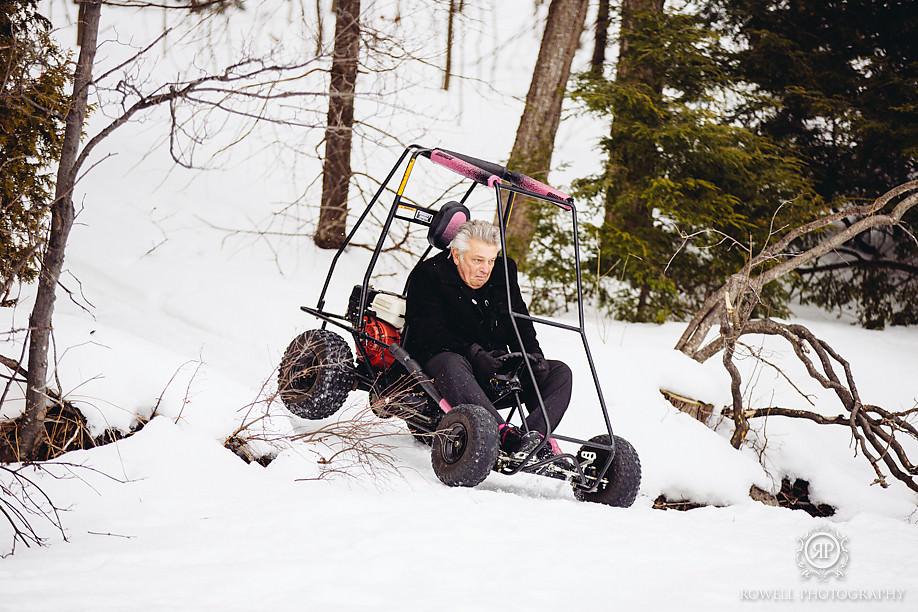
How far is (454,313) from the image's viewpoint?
454 centimetres

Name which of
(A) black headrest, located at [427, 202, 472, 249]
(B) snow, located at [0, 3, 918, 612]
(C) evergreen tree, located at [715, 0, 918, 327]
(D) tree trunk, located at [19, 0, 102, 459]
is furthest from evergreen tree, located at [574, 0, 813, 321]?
(D) tree trunk, located at [19, 0, 102, 459]

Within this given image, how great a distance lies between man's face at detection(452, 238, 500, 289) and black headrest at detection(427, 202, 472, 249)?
27 cm

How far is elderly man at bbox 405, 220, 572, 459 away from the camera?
419cm

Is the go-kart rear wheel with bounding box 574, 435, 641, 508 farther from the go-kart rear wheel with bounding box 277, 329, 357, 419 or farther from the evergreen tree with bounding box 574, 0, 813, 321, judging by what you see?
the evergreen tree with bounding box 574, 0, 813, 321

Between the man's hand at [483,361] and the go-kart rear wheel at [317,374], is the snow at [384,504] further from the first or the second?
the man's hand at [483,361]

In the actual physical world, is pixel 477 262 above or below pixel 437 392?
above

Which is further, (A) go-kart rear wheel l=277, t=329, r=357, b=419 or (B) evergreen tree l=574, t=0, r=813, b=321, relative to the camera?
(B) evergreen tree l=574, t=0, r=813, b=321

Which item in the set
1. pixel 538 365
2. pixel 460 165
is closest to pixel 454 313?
pixel 538 365

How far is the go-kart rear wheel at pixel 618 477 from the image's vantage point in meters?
4.05

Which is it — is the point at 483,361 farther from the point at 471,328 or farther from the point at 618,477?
the point at 618,477

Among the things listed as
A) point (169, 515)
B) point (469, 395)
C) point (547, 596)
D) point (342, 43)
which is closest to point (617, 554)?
point (547, 596)

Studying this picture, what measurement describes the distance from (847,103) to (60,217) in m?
8.39

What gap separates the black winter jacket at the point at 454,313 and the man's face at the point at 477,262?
51 mm

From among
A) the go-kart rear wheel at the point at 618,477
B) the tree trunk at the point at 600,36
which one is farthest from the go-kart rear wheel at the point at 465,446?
the tree trunk at the point at 600,36
